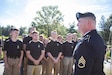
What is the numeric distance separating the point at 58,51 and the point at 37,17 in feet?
190

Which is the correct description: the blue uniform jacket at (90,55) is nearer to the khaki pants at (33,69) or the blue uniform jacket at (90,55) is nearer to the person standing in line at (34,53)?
the person standing in line at (34,53)

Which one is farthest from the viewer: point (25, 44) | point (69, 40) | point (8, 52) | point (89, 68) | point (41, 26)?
point (41, 26)

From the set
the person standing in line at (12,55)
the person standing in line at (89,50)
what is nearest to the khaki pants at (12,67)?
the person standing in line at (12,55)

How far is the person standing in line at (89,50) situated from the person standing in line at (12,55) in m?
5.27

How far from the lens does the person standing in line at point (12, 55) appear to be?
330 inches

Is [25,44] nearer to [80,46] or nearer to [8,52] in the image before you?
[8,52]

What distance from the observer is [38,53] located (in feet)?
28.2

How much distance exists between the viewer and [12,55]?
8.39 meters

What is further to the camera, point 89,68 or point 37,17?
point 37,17

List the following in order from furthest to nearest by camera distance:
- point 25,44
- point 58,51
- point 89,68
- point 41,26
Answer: point 41,26 < point 58,51 < point 25,44 < point 89,68

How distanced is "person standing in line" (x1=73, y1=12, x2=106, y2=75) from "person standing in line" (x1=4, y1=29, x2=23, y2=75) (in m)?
5.27

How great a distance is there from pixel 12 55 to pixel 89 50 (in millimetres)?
5527

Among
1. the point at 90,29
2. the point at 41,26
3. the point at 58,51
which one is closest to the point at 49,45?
the point at 58,51

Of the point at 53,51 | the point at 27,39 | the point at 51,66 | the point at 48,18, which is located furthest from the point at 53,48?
the point at 48,18
